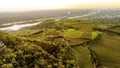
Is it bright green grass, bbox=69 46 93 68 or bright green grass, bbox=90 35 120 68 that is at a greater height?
bright green grass, bbox=69 46 93 68

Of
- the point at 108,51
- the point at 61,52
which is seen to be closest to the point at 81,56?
the point at 61,52

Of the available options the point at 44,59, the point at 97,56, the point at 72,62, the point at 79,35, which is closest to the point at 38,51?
the point at 44,59

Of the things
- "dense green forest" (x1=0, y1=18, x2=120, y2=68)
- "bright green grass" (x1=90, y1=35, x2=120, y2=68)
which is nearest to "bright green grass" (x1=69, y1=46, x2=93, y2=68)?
"dense green forest" (x1=0, y1=18, x2=120, y2=68)

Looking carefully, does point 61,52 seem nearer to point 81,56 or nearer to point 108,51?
point 81,56

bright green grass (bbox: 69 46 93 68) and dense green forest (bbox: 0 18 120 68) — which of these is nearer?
dense green forest (bbox: 0 18 120 68)

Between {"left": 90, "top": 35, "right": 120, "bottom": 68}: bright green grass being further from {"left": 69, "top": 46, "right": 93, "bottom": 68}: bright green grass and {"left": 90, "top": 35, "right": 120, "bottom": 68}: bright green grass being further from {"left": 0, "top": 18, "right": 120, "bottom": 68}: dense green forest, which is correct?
{"left": 69, "top": 46, "right": 93, "bottom": 68}: bright green grass

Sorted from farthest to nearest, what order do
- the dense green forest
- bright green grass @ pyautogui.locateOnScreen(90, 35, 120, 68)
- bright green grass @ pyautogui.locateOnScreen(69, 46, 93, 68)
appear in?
1. bright green grass @ pyautogui.locateOnScreen(90, 35, 120, 68)
2. bright green grass @ pyautogui.locateOnScreen(69, 46, 93, 68)
3. the dense green forest

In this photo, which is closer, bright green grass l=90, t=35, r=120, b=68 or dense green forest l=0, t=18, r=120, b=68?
dense green forest l=0, t=18, r=120, b=68

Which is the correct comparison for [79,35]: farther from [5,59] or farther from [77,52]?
[5,59]

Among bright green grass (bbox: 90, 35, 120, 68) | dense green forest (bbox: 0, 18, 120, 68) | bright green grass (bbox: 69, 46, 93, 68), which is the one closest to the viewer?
dense green forest (bbox: 0, 18, 120, 68)
